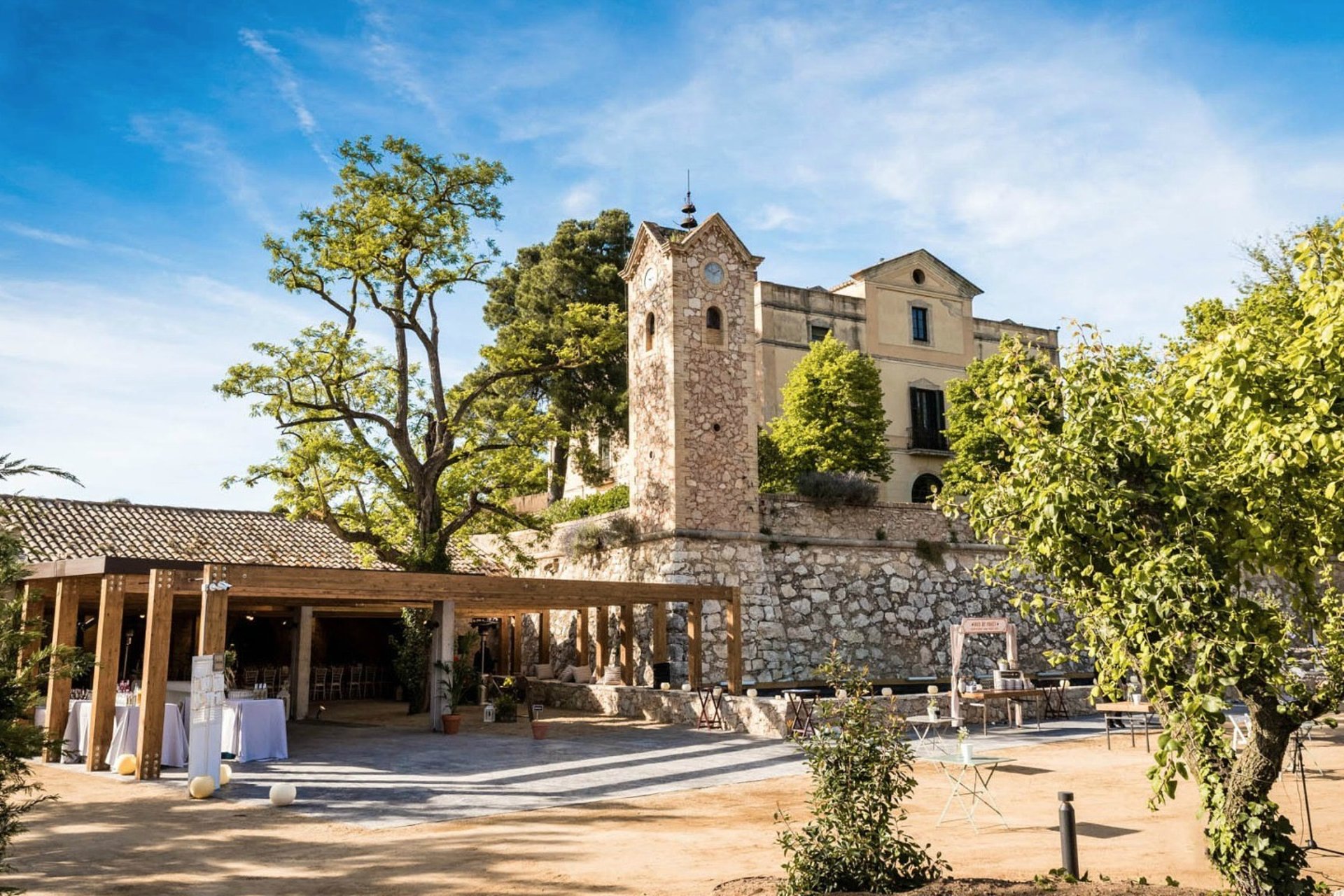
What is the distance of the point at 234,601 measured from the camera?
1884cm

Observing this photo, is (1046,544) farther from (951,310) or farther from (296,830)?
(951,310)

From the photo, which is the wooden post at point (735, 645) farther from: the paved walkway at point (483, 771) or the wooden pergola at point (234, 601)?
the paved walkway at point (483, 771)

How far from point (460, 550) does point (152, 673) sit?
11944mm

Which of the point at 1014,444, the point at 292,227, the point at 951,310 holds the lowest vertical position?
the point at 1014,444

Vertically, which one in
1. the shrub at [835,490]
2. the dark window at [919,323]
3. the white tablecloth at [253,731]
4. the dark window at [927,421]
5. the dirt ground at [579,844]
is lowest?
the dirt ground at [579,844]

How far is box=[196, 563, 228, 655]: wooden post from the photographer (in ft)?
39.5

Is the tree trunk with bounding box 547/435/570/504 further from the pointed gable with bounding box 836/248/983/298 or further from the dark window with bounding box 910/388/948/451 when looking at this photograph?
the dark window with bounding box 910/388/948/451

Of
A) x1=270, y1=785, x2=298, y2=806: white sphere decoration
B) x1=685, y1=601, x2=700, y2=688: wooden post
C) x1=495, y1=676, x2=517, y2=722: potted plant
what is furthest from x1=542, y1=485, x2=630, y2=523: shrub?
x1=270, y1=785, x2=298, y2=806: white sphere decoration

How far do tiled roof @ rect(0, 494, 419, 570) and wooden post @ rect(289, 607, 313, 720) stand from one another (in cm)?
114

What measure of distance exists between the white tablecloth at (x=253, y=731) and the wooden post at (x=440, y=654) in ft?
11.1

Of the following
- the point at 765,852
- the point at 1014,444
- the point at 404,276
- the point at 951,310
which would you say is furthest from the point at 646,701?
the point at 951,310

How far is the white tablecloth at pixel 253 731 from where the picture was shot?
1312cm

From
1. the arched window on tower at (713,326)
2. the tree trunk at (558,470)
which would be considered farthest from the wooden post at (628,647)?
the tree trunk at (558,470)

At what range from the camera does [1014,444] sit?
5.75 meters
